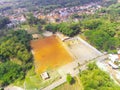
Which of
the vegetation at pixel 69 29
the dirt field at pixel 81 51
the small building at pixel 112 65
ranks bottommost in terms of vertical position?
the small building at pixel 112 65

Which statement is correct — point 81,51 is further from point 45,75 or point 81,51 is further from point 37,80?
point 37,80

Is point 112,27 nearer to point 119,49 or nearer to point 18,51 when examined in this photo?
point 119,49

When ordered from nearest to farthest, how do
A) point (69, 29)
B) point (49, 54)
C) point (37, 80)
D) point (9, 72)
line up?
point (37, 80), point (9, 72), point (49, 54), point (69, 29)

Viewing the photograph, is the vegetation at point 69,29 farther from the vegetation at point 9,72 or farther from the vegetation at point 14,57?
the vegetation at point 9,72

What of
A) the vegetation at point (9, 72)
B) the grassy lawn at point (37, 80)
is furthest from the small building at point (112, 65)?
the vegetation at point (9, 72)

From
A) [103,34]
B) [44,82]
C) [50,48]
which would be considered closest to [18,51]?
[50,48]

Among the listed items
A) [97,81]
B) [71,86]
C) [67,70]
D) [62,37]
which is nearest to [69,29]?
[62,37]
